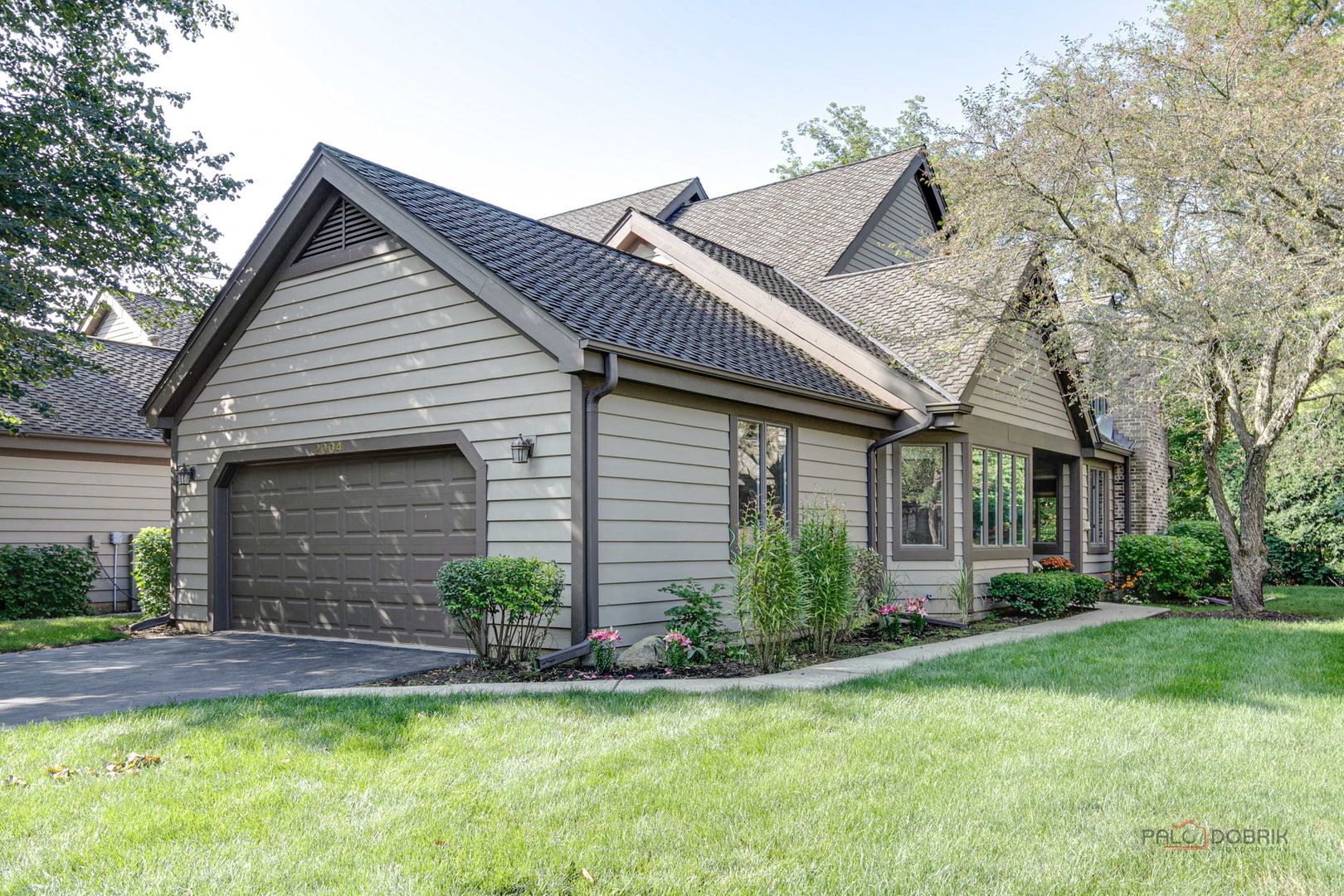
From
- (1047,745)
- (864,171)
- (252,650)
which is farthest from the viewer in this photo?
(864,171)

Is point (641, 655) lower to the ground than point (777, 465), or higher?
lower

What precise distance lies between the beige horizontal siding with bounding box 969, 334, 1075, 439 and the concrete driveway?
7.95 meters

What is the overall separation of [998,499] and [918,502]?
5.91 ft

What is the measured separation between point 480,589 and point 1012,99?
9.44 metres

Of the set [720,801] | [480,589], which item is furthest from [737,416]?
[720,801]

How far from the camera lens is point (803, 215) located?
724 inches

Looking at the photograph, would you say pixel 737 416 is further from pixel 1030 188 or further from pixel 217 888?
pixel 217 888

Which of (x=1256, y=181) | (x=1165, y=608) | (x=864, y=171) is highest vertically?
(x=864, y=171)

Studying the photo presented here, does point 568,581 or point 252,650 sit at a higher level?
point 568,581

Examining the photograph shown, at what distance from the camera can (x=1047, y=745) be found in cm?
534

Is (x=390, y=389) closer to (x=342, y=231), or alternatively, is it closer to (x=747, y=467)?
(x=342, y=231)

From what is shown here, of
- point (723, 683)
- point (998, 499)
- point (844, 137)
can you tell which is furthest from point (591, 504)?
point (844, 137)

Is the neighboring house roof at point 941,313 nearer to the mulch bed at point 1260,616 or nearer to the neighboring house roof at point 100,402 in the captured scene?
the mulch bed at point 1260,616

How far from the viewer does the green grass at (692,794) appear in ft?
11.7
